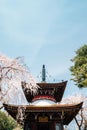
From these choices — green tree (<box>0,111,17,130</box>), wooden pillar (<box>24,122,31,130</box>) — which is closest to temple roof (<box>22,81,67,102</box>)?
wooden pillar (<box>24,122,31,130</box>)

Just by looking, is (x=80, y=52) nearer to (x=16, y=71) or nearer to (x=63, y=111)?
(x=63, y=111)

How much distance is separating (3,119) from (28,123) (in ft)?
141

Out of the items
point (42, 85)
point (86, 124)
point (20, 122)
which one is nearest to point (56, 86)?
point (42, 85)

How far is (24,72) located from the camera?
1581 cm

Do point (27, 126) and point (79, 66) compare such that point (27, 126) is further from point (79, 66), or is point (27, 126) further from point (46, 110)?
point (79, 66)

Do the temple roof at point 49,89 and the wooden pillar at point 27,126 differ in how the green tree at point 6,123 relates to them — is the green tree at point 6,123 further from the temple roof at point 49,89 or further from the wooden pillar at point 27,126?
the wooden pillar at point 27,126

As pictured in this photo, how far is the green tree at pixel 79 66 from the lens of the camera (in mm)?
31919

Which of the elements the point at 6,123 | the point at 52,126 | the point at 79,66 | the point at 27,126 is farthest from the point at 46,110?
the point at 6,123

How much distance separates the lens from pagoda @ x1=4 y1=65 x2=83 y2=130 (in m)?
20.5

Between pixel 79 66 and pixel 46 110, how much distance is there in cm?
1558

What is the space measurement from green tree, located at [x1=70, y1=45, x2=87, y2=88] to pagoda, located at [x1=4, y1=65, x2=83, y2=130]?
28.5 ft

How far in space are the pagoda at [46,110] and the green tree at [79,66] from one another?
28.5 ft

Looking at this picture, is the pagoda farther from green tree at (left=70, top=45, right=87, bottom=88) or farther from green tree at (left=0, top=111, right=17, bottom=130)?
green tree at (left=0, top=111, right=17, bottom=130)

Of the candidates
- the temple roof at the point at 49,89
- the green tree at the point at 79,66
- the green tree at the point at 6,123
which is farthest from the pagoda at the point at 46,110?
the green tree at the point at 6,123
